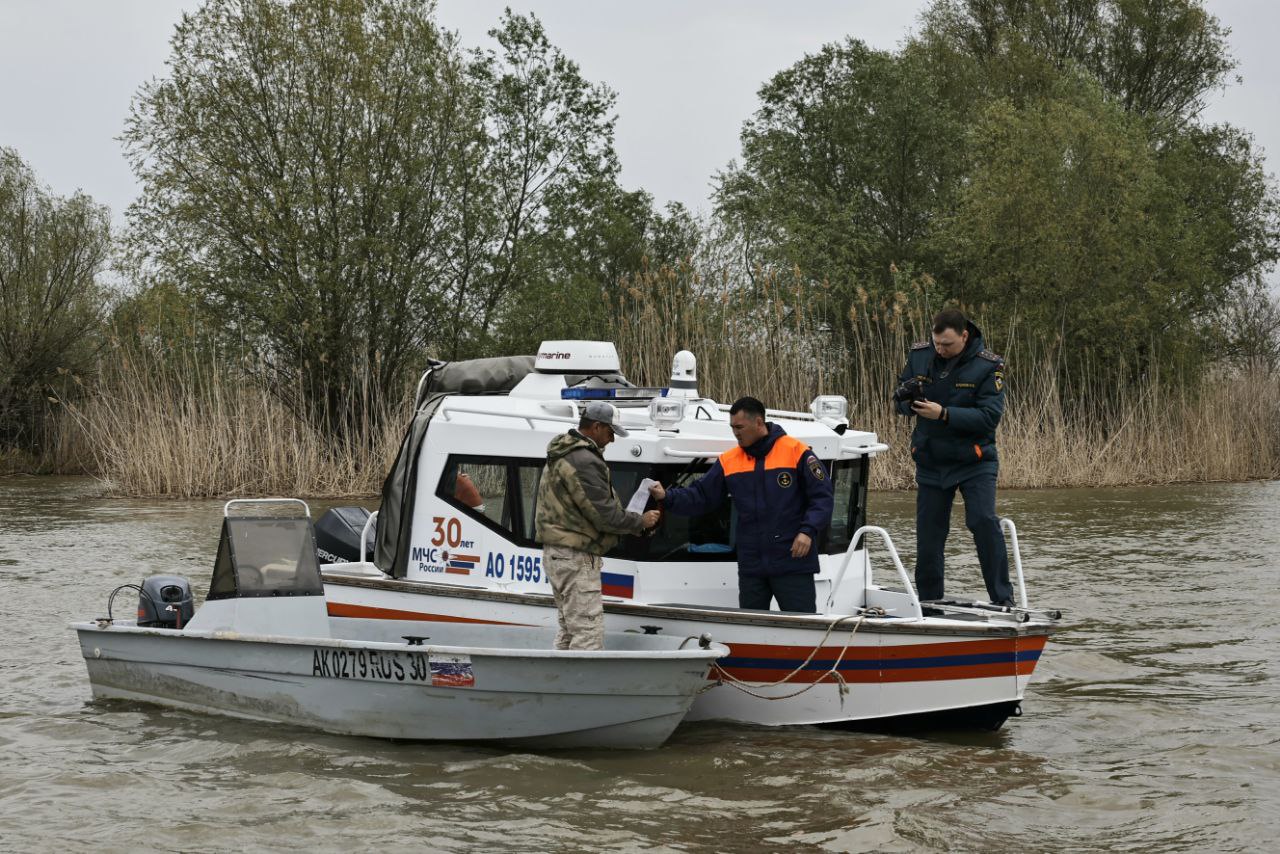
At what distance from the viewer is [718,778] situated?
7500 mm

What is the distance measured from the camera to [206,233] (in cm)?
2469

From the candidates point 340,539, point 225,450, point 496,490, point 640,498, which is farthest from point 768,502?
point 225,450

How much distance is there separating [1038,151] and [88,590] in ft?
75.3

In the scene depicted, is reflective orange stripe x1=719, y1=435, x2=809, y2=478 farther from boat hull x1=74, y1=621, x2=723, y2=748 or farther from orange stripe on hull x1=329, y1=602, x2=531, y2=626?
orange stripe on hull x1=329, y1=602, x2=531, y2=626

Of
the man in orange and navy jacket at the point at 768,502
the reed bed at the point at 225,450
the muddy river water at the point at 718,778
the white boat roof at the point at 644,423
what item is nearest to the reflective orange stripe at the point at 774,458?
the man in orange and navy jacket at the point at 768,502

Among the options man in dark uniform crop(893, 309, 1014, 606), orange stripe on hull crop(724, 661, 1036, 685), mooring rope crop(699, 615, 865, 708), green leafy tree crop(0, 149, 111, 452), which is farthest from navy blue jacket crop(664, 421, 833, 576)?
green leafy tree crop(0, 149, 111, 452)

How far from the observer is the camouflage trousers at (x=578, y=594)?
7.93 m

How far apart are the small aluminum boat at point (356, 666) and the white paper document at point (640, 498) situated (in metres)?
0.73

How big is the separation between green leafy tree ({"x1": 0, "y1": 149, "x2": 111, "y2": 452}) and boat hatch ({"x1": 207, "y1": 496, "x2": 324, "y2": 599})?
2400cm

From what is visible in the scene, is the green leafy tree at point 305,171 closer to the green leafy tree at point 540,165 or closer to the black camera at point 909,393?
the green leafy tree at point 540,165

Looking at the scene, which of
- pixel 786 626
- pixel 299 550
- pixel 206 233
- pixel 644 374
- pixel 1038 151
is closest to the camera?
pixel 786 626

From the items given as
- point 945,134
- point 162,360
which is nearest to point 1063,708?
point 162,360

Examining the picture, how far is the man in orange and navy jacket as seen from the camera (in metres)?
8.02

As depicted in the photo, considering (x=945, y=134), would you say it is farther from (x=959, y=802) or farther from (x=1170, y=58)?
(x=959, y=802)
